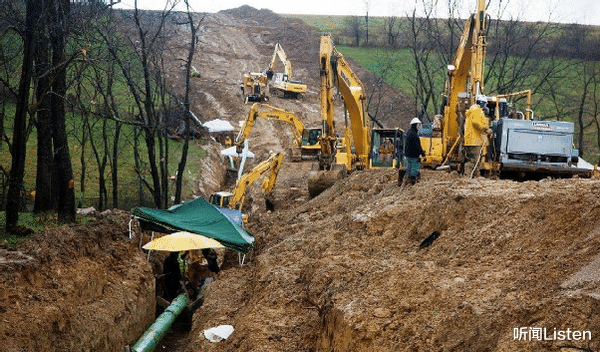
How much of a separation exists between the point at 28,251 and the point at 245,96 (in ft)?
131

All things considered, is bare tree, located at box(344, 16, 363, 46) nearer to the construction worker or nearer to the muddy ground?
the construction worker

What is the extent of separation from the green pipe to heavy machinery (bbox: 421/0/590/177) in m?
8.05

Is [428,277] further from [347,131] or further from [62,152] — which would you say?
[347,131]

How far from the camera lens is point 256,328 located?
36.5 ft

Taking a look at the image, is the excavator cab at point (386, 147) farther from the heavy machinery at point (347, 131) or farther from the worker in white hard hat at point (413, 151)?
the worker in white hard hat at point (413, 151)

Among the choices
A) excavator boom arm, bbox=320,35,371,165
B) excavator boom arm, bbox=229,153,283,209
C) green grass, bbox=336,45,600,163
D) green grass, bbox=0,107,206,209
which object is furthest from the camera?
green grass, bbox=336,45,600,163

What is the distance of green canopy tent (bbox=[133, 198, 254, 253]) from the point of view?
56.3 feet

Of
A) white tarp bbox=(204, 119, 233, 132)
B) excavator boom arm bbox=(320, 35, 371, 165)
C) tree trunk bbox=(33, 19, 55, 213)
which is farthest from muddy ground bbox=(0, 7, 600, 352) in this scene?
white tarp bbox=(204, 119, 233, 132)

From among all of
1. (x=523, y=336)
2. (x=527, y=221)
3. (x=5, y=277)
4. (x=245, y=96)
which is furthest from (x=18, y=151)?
(x=245, y=96)

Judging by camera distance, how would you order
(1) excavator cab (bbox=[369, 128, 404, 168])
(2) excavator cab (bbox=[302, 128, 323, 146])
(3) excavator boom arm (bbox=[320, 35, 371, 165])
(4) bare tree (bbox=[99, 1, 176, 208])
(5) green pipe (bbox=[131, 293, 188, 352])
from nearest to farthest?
(5) green pipe (bbox=[131, 293, 188, 352])
(4) bare tree (bbox=[99, 1, 176, 208])
(3) excavator boom arm (bbox=[320, 35, 371, 165])
(1) excavator cab (bbox=[369, 128, 404, 168])
(2) excavator cab (bbox=[302, 128, 323, 146])

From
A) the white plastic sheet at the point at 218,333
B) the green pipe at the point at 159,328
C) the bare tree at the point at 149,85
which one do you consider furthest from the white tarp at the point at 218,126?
the white plastic sheet at the point at 218,333

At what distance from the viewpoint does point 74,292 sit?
13250 mm

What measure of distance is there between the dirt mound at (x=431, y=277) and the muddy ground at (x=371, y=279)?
3 centimetres

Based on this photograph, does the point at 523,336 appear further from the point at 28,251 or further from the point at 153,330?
the point at 28,251
